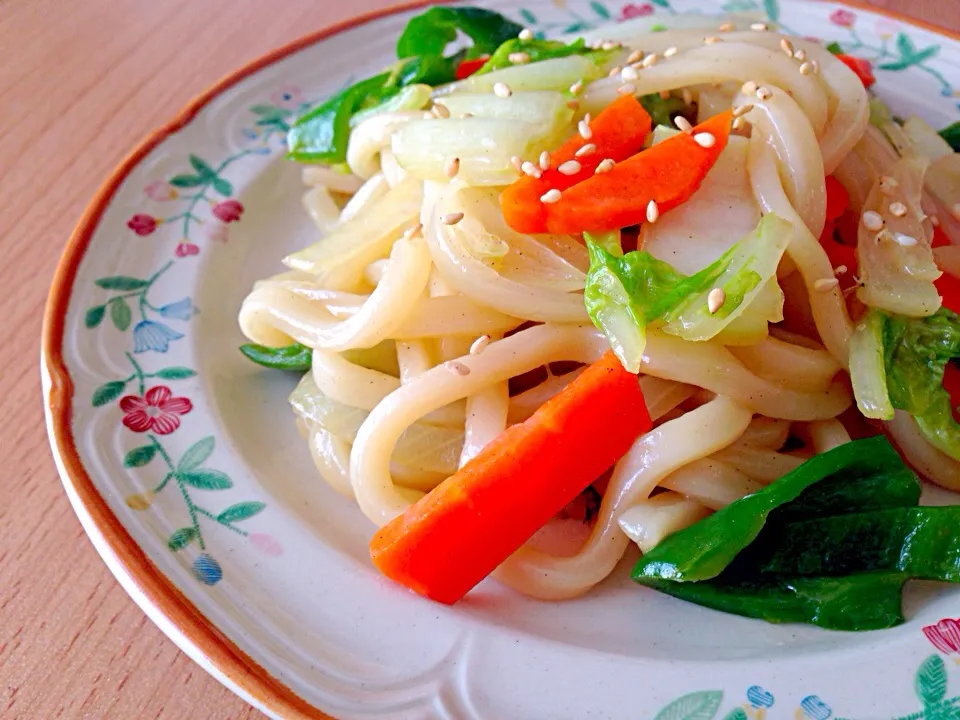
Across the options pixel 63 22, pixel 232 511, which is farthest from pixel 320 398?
pixel 63 22

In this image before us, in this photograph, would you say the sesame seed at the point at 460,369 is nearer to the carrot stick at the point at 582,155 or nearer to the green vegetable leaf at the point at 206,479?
the carrot stick at the point at 582,155

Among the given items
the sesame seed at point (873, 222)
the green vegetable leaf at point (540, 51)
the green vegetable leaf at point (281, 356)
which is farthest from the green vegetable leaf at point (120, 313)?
the sesame seed at point (873, 222)

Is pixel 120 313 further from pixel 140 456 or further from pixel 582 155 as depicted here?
pixel 582 155

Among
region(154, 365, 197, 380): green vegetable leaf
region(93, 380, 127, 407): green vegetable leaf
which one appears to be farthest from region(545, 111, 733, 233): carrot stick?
region(93, 380, 127, 407): green vegetable leaf

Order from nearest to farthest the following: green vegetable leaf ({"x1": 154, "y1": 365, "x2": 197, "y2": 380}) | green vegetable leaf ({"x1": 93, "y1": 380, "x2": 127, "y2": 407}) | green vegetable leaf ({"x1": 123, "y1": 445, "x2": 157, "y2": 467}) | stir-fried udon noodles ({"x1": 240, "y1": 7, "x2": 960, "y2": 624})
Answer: stir-fried udon noodles ({"x1": 240, "y1": 7, "x2": 960, "y2": 624}) → green vegetable leaf ({"x1": 123, "y1": 445, "x2": 157, "y2": 467}) → green vegetable leaf ({"x1": 93, "y1": 380, "x2": 127, "y2": 407}) → green vegetable leaf ({"x1": 154, "y1": 365, "x2": 197, "y2": 380})

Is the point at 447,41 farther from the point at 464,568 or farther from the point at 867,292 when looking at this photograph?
the point at 464,568

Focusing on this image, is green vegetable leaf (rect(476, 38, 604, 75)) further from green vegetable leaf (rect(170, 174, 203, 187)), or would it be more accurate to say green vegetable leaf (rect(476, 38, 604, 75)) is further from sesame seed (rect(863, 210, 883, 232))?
green vegetable leaf (rect(170, 174, 203, 187))
